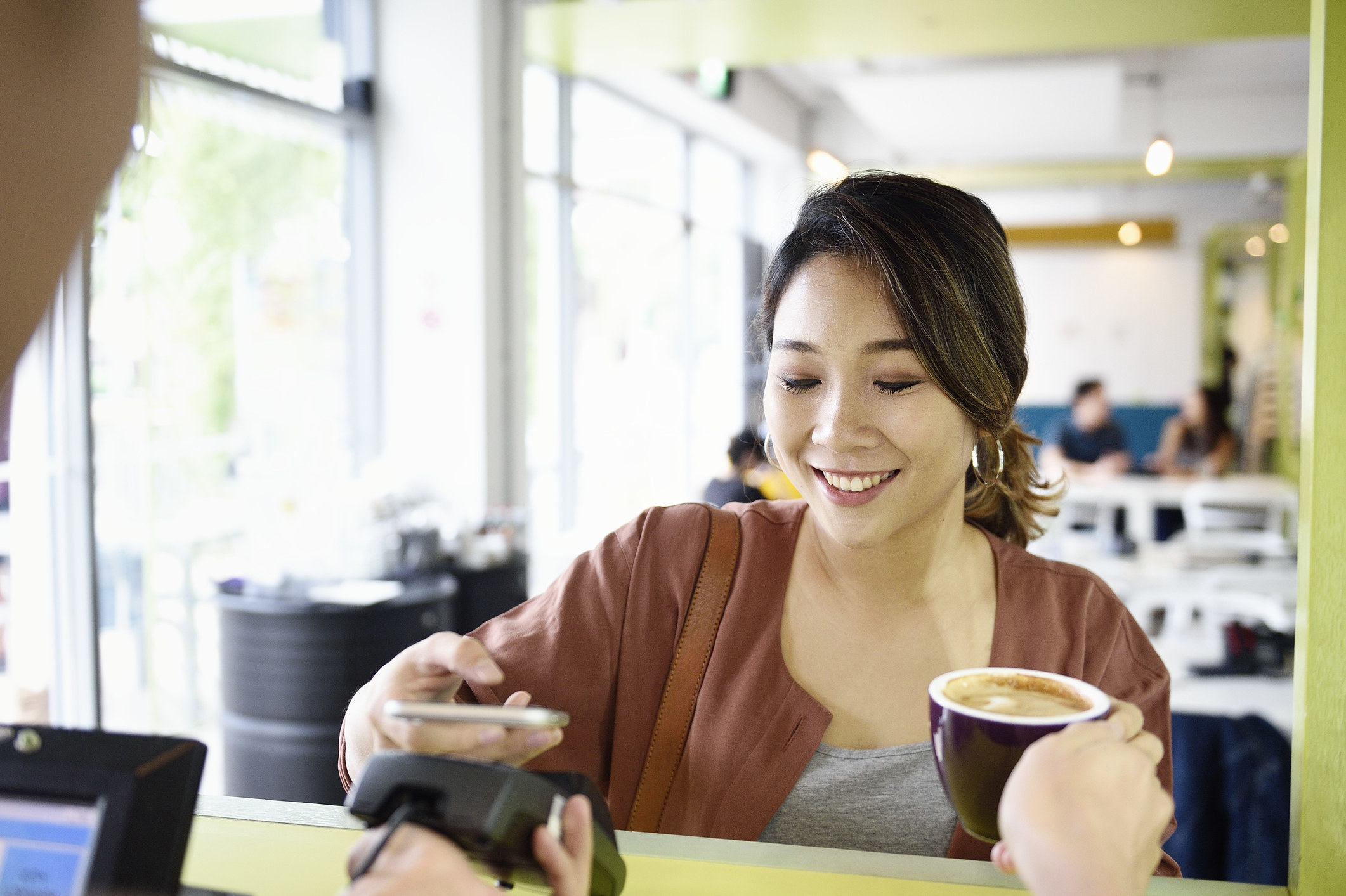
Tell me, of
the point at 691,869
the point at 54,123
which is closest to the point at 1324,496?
the point at 691,869

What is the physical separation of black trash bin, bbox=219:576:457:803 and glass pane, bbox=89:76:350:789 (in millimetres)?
297

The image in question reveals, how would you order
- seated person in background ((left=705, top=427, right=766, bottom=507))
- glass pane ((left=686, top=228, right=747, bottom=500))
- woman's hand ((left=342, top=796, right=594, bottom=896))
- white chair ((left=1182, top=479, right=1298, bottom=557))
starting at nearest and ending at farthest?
woman's hand ((left=342, top=796, right=594, bottom=896)), seated person in background ((left=705, top=427, right=766, bottom=507)), white chair ((left=1182, top=479, right=1298, bottom=557)), glass pane ((left=686, top=228, right=747, bottom=500))

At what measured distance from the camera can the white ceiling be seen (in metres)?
6.99

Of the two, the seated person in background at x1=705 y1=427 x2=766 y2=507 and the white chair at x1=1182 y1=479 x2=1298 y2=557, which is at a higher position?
the seated person in background at x1=705 y1=427 x2=766 y2=507

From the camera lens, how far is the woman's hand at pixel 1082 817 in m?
0.64

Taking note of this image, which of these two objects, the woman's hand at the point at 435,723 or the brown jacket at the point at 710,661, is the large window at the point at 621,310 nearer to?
the brown jacket at the point at 710,661

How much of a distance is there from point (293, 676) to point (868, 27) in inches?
156

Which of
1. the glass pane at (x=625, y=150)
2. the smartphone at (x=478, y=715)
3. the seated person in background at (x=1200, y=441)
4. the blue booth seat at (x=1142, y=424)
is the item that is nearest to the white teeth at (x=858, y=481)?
the smartphone at (x=478, y=715)

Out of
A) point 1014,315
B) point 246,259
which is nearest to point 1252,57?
point 246,259

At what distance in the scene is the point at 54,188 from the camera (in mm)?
275

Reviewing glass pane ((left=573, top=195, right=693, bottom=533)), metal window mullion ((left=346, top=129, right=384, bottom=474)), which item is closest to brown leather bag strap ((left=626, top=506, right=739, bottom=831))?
metal window mullion ((left=346, top=129, right=384, bottom=474))

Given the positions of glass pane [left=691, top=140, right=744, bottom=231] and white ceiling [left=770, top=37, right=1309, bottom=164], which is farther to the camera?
glass pane [left=691, top=140, right=744, bottom=231]

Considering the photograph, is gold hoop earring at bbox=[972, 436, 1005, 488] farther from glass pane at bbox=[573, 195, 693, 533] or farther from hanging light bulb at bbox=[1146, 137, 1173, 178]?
hanging light bulb at bbox=[1146, 137, 1173, 178]

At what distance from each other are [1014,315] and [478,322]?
3.55m
